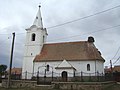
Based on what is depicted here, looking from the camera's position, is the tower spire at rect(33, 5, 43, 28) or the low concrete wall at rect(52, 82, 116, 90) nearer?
the low concrete wall at rect(52, 82, 116, 90)

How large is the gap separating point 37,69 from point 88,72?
10.6 m

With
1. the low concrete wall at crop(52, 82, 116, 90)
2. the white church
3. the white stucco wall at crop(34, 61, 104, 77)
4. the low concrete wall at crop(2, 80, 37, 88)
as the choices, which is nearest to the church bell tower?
the white church

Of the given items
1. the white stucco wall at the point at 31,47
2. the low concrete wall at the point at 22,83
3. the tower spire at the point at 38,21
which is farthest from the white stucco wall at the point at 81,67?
the tower spire at the point at 38,21

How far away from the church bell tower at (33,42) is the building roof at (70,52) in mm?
1506

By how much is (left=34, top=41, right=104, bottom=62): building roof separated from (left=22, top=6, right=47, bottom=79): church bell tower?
4.94ft

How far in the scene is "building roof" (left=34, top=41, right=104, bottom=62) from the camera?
1314 inches

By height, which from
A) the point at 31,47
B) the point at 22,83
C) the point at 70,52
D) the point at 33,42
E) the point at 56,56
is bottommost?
the point at 22,83

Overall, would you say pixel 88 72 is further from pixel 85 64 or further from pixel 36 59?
pixel 36 59

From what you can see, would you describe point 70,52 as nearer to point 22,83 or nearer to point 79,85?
point 22,83

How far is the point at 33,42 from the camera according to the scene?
128 ft

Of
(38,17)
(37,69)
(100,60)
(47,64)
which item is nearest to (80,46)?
(100,60)

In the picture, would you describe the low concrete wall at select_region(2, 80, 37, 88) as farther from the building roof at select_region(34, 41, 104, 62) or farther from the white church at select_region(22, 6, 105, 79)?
the building roof at select_region(34, 41, 104, 62)

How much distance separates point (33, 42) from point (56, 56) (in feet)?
23.1

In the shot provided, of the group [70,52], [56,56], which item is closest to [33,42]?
[56,56]
